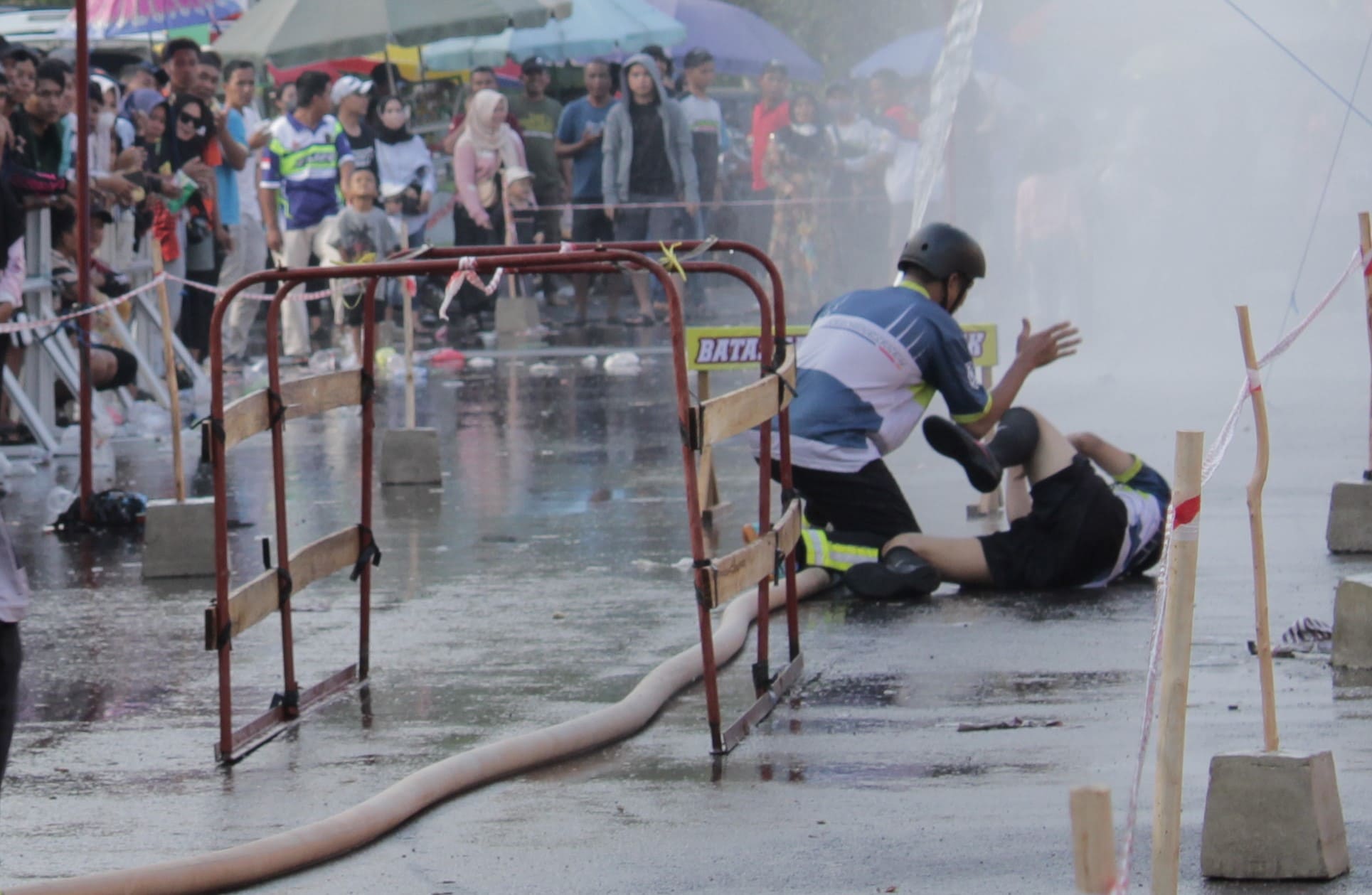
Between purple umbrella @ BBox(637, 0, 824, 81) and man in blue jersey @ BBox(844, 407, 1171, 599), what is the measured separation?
1983 cm

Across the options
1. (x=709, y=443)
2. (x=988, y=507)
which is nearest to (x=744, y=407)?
(x=709, y=443)

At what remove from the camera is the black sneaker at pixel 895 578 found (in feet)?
25.5

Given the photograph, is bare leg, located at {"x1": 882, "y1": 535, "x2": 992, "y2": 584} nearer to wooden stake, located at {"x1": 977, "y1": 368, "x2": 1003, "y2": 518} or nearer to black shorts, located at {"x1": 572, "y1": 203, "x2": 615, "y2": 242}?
wooden stake, located at {"x1": 977, "y1": 368, "x2": 1003, "y2": 518}

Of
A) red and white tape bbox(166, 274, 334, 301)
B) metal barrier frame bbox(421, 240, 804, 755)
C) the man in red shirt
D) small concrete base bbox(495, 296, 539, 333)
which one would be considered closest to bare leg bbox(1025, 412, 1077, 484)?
metal barrier frame bbox(421, 240, 804, 755)

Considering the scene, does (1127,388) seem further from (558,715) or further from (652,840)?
(652,840)

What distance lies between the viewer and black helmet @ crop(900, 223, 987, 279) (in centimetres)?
795

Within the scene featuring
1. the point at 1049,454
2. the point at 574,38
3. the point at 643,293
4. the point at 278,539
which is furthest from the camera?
the point at 574,38

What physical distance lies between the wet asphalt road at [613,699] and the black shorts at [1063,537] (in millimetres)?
115

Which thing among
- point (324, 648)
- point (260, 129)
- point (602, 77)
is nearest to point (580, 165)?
point (602, 77)

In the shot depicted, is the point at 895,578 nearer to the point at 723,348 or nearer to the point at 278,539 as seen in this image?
the point at 723,348

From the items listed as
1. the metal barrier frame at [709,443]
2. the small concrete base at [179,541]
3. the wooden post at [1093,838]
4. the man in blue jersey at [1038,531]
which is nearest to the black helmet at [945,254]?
the man in blue jersey at [1038,531]

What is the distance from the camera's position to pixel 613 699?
626 cm

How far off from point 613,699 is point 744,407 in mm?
961

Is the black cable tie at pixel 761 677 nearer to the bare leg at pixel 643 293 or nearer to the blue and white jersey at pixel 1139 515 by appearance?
the blue and white jersey at pixel 1139 515
